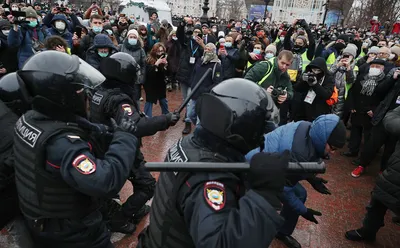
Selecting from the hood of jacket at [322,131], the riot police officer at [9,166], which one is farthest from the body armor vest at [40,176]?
the hood of jacket at [322,131]

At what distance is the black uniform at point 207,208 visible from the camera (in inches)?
47.3

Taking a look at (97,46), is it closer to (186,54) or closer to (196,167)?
(186,54)

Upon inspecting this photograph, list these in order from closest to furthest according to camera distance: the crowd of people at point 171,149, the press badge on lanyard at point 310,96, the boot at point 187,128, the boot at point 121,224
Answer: the crowd of people at point 171,149 < the boot at point 121,224 < the press badge on lanyard at point 310,96 < the boot at point 187,128

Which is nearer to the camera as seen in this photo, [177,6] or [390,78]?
[390,78]

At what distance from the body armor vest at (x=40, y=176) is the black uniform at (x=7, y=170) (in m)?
0.60

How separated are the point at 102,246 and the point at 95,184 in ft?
2.44

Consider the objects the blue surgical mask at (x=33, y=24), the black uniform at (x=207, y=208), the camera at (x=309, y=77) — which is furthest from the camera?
the blue surgical mask at (x=33, y=24)

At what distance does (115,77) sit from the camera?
296 cm

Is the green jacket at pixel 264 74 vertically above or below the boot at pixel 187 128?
above

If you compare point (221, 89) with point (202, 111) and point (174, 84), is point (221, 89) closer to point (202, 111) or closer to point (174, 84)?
point (202, 111)

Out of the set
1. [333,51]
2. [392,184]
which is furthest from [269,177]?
[333,51]

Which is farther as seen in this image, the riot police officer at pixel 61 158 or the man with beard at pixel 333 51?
the man with beard at pixel 333 51

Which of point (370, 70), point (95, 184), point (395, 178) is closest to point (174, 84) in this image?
point (370, 70)

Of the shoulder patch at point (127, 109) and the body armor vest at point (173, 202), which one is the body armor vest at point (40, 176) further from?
the shoulder patch at point (127, 109)
